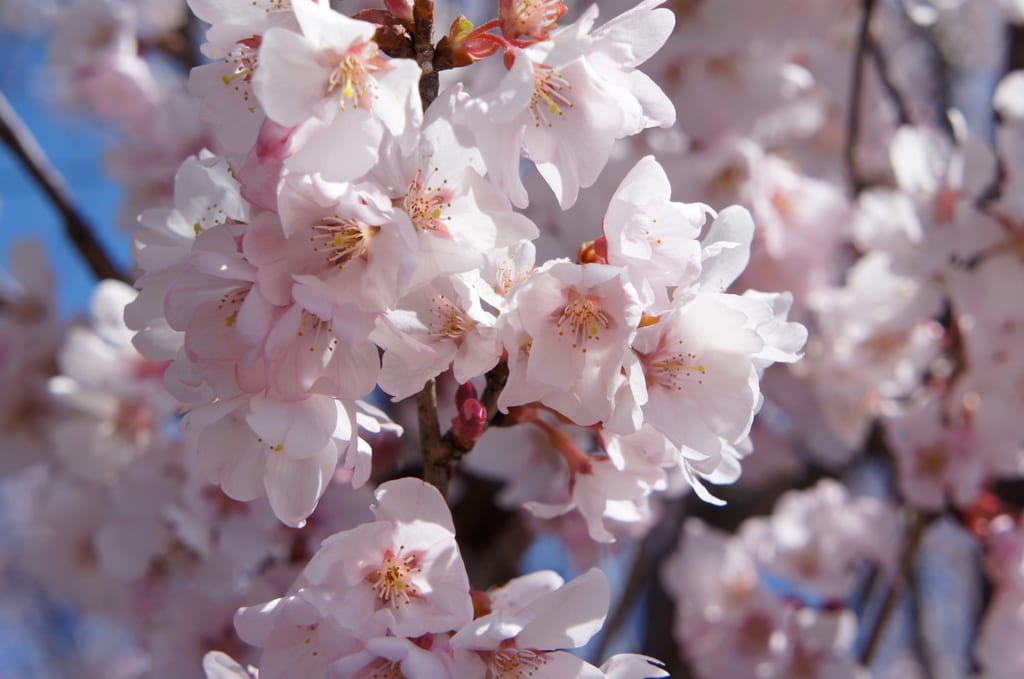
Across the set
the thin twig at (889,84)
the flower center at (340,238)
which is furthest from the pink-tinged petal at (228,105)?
the thin twig at (889,84)

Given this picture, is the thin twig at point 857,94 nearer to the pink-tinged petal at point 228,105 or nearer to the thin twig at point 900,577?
the thin twig at point 900,577

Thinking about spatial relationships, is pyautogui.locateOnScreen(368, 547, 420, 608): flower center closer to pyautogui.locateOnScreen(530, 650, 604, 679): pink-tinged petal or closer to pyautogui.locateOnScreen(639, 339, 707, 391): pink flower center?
pyautogui.locateOnScreen(530, 650, 604, 679): pink-tinged petal

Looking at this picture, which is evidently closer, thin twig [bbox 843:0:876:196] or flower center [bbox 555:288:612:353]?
flower center [bbox 555:288:612:353]

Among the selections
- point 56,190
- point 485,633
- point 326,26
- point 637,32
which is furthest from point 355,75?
point 56,190

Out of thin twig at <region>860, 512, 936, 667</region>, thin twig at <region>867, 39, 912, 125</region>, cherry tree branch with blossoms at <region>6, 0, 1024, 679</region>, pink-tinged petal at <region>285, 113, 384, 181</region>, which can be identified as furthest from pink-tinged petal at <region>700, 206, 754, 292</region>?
thin twig at <region>867, 39, 912, 125</region>

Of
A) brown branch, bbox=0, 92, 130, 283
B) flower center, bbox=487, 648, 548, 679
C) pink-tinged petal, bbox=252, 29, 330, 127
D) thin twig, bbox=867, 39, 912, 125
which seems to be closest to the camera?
pink-tinged petal, bbox=252, 29, 330, 127

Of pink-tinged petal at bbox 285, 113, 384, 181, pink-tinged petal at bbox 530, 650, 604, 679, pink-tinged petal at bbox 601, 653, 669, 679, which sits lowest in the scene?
pink-tinged petal at bbox 601, 653, 669, 679

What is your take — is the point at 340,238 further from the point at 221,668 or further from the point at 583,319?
the point at 221,668
